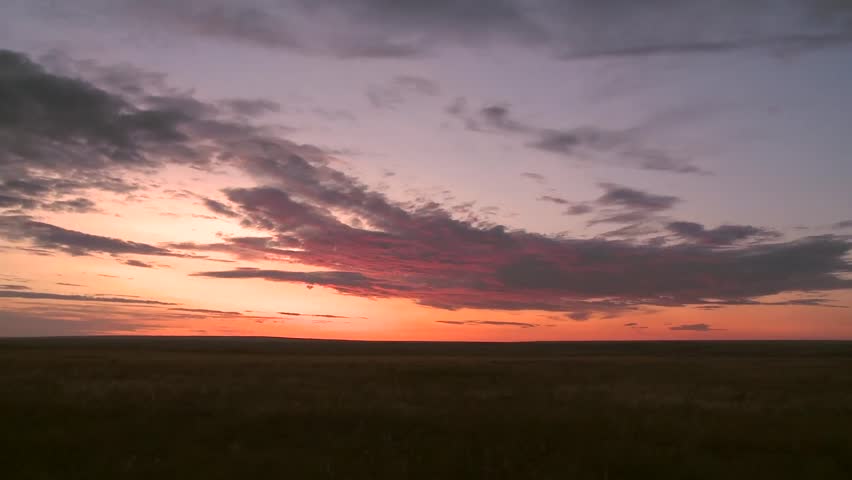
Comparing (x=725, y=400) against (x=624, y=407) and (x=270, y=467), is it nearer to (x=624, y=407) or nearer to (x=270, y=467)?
(x=624, y=407)

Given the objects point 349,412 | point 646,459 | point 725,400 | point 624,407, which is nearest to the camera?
point 646,459

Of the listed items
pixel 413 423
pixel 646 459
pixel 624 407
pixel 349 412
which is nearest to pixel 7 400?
pixel 349 412

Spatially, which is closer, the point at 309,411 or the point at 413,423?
the point at 413,423

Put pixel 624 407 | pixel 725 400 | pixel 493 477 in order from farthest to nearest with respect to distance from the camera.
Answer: pixel 725 400
pixel 624 407
pixel 493 477

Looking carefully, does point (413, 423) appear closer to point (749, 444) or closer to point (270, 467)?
point (270, 467)

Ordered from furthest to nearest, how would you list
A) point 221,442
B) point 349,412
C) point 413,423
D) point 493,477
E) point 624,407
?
point 624,407, point 349,412, point 413,423, point 221,442, point 493,477

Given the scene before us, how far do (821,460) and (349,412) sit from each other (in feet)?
34.5

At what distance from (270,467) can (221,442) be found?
8.65 feet

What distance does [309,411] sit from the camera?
1616 centimetres

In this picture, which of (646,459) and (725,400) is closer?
(646,459)

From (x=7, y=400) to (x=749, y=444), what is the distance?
60.0ft

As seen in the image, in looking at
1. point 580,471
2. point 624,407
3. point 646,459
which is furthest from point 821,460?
point 624,407

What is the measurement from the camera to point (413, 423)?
14.9 meters

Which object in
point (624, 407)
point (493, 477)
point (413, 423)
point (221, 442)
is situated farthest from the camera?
point (624, 407)
